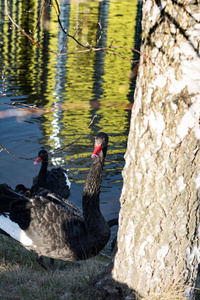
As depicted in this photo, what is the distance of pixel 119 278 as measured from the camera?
3617 mm

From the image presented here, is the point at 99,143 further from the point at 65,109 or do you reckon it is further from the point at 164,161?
the point at 65,109

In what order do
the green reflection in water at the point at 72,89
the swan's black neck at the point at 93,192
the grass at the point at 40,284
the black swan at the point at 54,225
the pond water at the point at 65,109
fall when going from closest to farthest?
the grass at the point at 40,284 < the black swan at the point at 54,225 < the swan's black neck at the point at 93,192 < the pond water at the point at 65,109 < the green reflection in water at the point at 72,89

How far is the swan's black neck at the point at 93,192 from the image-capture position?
5434mm

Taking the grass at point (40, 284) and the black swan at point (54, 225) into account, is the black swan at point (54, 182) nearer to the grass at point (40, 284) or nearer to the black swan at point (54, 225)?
the black swan at point (54, 225)

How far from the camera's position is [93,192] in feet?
18.7

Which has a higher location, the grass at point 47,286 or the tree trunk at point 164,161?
the tree trunk at point 164,161

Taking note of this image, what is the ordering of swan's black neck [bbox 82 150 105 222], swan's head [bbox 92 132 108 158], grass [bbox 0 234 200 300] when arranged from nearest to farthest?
grass [bbox 0 234 200 300], swan's black neck [bbox 82 150 105 222], swan's head [bbox 92 132 108 158]

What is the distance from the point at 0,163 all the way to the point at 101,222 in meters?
4.88

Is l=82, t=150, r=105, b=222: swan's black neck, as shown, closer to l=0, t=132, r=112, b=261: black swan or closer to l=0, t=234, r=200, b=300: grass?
l=0, t=132, r=112, b=261: black swan

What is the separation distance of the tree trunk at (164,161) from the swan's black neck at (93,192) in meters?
1.85

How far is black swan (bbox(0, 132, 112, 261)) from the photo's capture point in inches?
204

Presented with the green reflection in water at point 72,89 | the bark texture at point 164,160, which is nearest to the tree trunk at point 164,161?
the bark texture at point 164,160

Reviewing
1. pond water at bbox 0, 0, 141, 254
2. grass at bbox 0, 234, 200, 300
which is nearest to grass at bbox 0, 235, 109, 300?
grass at bbox 0, 234, 200, 300

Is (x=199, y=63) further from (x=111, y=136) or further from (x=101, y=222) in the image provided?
(x=111, y=136)
